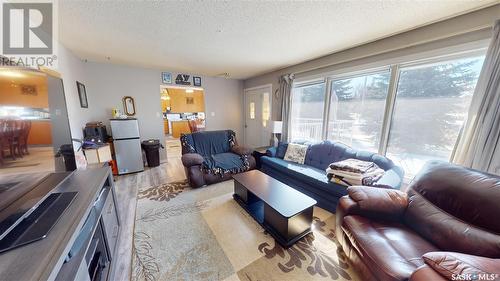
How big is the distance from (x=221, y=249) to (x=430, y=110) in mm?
2863

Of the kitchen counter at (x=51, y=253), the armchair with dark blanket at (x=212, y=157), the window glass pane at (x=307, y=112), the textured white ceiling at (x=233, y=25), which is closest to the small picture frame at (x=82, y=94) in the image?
the textured white ceiling at (x=233, y=25)

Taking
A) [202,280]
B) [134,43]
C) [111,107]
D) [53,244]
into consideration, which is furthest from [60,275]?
[111,107]

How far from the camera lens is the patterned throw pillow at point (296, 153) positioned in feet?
9.93

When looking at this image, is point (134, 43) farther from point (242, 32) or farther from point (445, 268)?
point (445, 268)

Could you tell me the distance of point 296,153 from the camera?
3.10 metres

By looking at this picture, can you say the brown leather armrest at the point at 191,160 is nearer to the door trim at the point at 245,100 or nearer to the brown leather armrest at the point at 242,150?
the brown leather armrest at the point at 242,150

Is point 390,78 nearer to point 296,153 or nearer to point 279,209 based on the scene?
point 296,153

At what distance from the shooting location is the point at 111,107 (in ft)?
11.9

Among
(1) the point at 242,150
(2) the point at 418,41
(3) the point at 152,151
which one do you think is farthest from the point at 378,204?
(3) the point at 152,151

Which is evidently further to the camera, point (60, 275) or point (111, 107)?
point (111, 107)

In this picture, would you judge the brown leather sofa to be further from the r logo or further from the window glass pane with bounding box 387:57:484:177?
the r logo

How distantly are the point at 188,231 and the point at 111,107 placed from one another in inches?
134

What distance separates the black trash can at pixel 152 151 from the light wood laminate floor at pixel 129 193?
0.16 metres

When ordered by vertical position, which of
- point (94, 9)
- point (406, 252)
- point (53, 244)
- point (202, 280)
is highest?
point (94, 9)
